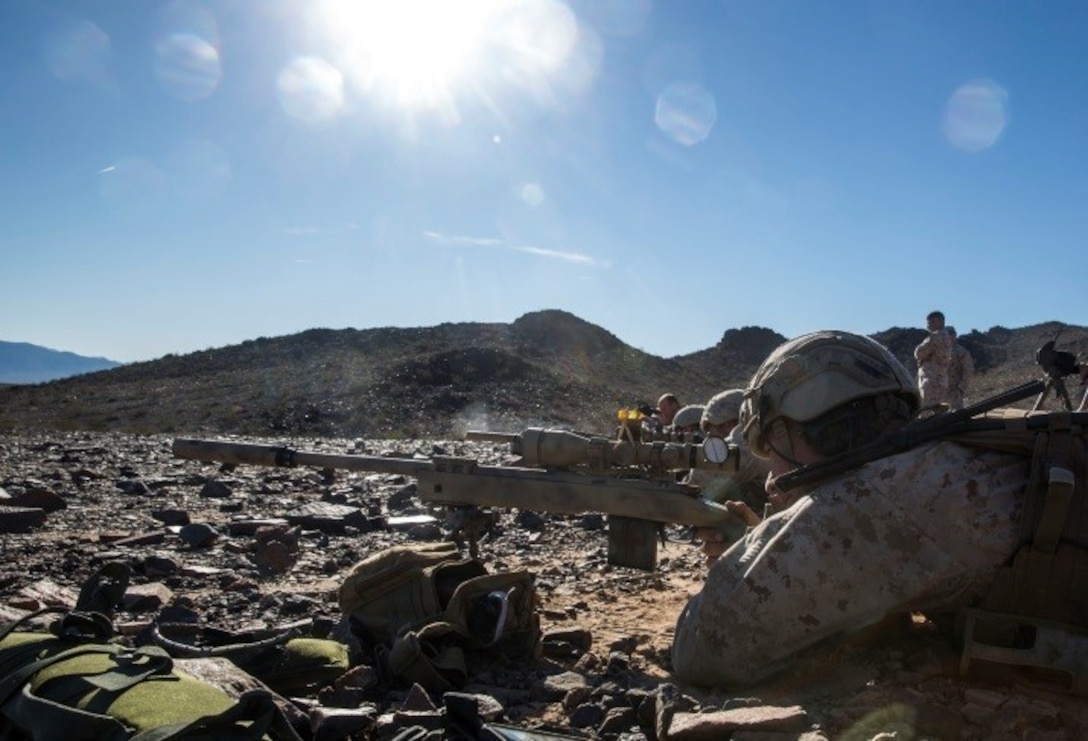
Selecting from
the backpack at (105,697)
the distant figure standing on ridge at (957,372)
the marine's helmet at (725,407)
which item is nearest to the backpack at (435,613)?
the backpack at (105,697)

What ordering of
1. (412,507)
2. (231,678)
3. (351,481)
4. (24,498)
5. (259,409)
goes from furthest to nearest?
(259,409) < (351,481) < (412,507) < (24,498) < (231,678)

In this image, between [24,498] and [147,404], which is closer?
[24,498]

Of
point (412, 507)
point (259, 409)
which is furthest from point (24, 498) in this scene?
point (259, 409)

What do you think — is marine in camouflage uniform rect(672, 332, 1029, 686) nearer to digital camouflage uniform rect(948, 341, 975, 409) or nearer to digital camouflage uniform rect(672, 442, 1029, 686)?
digital camouflage uniform rect(672, 442, 1029, 686)

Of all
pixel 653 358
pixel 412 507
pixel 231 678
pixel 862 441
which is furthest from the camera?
pixel 653 358

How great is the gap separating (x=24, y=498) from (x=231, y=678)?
24.1 feet

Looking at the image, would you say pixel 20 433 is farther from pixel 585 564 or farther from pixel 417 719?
pixel 417 719

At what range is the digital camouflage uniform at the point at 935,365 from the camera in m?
13.6

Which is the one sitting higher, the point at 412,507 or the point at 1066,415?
the point at 1066,415

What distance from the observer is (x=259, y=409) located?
33906mm

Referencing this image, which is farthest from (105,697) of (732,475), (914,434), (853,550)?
(732,475)

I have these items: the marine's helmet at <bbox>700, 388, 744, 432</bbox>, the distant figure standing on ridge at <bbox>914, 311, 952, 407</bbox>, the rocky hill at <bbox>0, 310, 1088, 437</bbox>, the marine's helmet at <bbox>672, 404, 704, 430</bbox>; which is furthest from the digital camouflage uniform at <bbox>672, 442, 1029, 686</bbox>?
the rocky hill at <bbox>0, 310, 1088, 437</bbox>

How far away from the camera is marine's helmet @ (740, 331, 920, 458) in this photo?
3.66 meters

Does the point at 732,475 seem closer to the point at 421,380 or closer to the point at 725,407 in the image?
the point at 725,407
